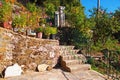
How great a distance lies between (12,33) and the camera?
6516 mm

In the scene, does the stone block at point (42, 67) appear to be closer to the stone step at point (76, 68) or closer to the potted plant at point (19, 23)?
the stone step at point (76, 68)

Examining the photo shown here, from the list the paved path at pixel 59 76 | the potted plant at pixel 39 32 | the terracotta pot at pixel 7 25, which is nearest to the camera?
the paved path at pixel 59 76

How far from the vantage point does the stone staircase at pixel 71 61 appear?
718 cm

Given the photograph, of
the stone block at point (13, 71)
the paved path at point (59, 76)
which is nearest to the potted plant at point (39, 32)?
the paved path at point (59, 76)

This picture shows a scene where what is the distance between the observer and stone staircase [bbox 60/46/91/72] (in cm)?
718

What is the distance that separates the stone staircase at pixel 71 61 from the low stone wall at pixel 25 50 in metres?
0.33

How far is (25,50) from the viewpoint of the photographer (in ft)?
22.3

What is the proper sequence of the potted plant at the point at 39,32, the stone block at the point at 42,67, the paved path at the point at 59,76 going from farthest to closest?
the potted plant at the point at 39,32, the stone block at the point at 42,67, the paved path at the point at 59,76

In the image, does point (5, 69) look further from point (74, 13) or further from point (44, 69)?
point (74, 13)

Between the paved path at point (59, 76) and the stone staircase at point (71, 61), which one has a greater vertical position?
the stone staircase at point (71, 61)

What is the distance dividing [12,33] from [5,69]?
1.18 meters

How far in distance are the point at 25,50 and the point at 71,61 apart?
180 centimetres

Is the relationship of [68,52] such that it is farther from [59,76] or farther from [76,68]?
[59,76]

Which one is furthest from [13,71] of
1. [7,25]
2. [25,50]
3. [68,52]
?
[68,52]
